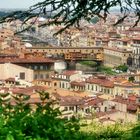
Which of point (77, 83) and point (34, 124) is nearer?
point (34, 124)

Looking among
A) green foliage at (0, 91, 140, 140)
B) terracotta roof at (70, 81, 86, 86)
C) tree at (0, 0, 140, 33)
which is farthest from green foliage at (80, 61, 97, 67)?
green foliage at (0, 91, 140, 140)

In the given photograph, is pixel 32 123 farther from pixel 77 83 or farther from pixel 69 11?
pixel 77 83

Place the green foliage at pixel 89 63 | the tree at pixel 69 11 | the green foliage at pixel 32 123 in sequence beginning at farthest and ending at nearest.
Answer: the green foliage at pixel 89 63 < the tree at pixel 69 11 < the green foliage at pixel 32 123

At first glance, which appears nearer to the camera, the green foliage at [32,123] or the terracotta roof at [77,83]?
the green foliage at [32,123]

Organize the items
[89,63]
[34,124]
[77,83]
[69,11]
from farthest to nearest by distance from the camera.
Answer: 1. [89,63]
2. [77,83]
3. [69,11]
4. [34,124]

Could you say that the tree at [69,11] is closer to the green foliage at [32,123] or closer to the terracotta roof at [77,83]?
the green foliage at [32,123]

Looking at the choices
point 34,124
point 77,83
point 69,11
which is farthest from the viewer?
point 77,83

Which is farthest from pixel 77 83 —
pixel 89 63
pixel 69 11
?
pixel 69 11

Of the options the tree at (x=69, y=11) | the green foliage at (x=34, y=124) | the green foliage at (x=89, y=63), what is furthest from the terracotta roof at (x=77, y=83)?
the green foliage at (x=34, y=124)

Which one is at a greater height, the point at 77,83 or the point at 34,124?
the point at 34,124

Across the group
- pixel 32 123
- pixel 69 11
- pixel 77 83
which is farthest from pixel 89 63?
pixel 32 123

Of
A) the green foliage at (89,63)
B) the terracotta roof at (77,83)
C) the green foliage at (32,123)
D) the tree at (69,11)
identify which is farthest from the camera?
the green foliage at (89,63)

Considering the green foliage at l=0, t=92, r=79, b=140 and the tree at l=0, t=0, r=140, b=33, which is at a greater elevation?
the tree at l=0, t=0, r=140, b=33

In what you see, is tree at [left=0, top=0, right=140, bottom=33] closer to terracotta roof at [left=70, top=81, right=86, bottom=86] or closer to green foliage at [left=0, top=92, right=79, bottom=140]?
green foliage at [left=0, top=92, right=79, bottom=140]
